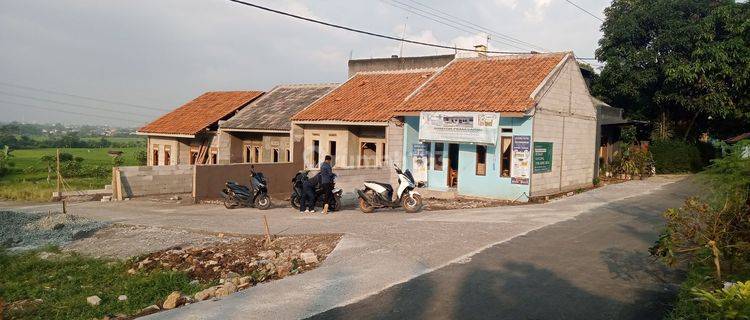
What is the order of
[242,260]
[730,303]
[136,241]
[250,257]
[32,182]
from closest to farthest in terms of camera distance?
[730,303] < [242,260] < [250,257] < [136,241] < [32,182]

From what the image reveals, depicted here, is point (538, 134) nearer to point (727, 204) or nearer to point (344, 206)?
point (344, 206)

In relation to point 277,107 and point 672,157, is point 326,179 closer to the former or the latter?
point 277,107

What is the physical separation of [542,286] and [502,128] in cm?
1072

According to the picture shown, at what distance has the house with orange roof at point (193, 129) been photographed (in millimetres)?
28281

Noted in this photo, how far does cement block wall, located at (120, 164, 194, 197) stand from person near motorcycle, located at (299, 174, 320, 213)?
848 cm

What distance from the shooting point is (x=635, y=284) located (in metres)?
6.89

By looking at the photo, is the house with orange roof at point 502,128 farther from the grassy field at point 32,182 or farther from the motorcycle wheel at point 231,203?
the grassy field at point 32,182

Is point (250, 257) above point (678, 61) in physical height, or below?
below

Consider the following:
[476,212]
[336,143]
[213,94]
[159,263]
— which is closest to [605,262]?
[476,212]

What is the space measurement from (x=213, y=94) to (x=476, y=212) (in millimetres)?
24497

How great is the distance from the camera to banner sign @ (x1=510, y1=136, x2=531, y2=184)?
16.4 meters

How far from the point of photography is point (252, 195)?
16344 mm

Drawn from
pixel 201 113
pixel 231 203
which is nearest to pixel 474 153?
pixel 231 203

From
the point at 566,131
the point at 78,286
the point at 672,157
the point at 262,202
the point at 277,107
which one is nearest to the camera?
the point at 78,286
